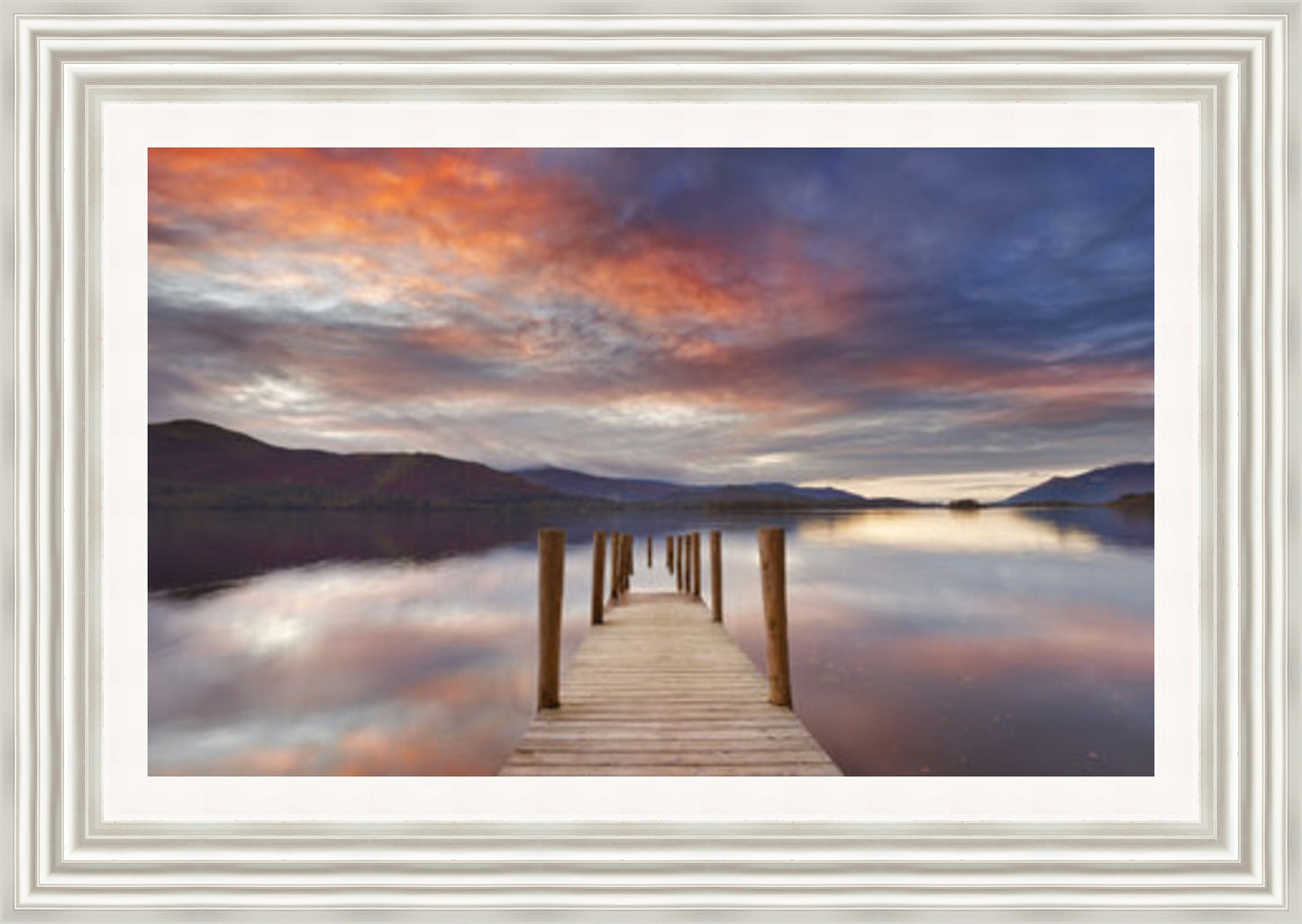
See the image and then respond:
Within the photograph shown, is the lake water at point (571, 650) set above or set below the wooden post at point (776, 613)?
below

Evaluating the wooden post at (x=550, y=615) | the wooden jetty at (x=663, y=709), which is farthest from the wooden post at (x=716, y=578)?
the wooden post at (x=550, y=615)

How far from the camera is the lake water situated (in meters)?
6.51

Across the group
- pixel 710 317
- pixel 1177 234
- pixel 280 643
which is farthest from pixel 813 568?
pixel 1177 234

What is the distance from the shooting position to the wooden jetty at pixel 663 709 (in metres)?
2.83

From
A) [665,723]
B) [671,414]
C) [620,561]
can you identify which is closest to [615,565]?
[620,561]

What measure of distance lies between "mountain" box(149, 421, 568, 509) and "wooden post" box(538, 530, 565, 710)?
6193cm

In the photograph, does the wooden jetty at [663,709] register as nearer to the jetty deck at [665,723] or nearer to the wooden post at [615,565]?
the jetty deck at [665,723]

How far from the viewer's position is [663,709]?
355cm

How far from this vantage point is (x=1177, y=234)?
5.29 ft

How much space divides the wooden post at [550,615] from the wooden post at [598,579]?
10.1ft

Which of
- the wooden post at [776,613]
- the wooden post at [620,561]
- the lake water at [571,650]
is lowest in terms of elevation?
the lake water at [571,650]

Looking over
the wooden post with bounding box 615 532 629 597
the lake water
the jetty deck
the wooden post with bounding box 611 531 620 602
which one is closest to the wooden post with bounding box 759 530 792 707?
the jetty deck

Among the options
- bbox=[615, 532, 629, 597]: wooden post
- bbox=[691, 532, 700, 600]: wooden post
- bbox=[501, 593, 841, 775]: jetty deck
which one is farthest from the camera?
bbox=[615, 532, 629, 597]: wooden post

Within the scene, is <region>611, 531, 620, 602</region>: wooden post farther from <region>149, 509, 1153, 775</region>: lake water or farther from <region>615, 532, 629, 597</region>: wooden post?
<region>149, 509, 1153, 775</region>: lake water
